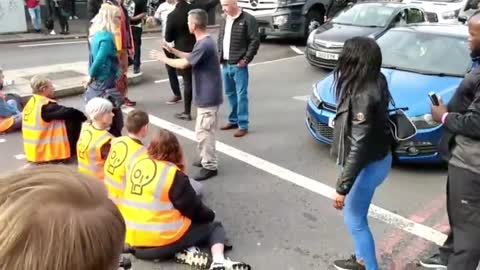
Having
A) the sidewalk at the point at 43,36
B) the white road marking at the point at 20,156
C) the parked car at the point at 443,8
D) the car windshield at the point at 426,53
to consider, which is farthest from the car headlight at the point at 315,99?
the sidewalk at the point at 43,36

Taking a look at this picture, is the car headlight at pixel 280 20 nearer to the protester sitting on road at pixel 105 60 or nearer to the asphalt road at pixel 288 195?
the asphalt road at pixel 288 195

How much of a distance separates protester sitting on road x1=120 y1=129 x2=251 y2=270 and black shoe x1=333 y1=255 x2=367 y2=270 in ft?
2.24

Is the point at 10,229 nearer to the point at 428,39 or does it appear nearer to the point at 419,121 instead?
the point at 419,121

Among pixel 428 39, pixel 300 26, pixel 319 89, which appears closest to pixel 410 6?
pixel 300 26

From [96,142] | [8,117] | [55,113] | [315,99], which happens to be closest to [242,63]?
[315,99]

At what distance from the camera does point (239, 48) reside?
7465 millimetres

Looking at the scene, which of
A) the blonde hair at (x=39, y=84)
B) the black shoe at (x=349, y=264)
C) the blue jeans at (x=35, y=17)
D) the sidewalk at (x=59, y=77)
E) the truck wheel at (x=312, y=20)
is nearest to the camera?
the black shoe at (x=349, y=264)

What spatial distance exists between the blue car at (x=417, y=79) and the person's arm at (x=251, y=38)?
3.19 ft

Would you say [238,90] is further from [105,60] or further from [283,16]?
[283,16]

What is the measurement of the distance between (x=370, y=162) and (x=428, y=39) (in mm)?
4696

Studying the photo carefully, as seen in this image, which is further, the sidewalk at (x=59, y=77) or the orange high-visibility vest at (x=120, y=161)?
the sidewalk at (x=59, y=77)

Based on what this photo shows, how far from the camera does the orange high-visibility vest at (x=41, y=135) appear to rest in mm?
5910

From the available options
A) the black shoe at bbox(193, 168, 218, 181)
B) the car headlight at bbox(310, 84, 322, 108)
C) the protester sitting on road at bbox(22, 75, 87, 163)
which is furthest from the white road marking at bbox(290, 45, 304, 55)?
the protester sitting on road at bbox(22, 75, 87, 163)

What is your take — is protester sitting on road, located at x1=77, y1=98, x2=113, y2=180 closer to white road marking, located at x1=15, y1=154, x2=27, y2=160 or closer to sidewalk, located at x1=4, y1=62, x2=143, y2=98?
white road marking, located at x1=15, y1=154, x2=27, y2=160
